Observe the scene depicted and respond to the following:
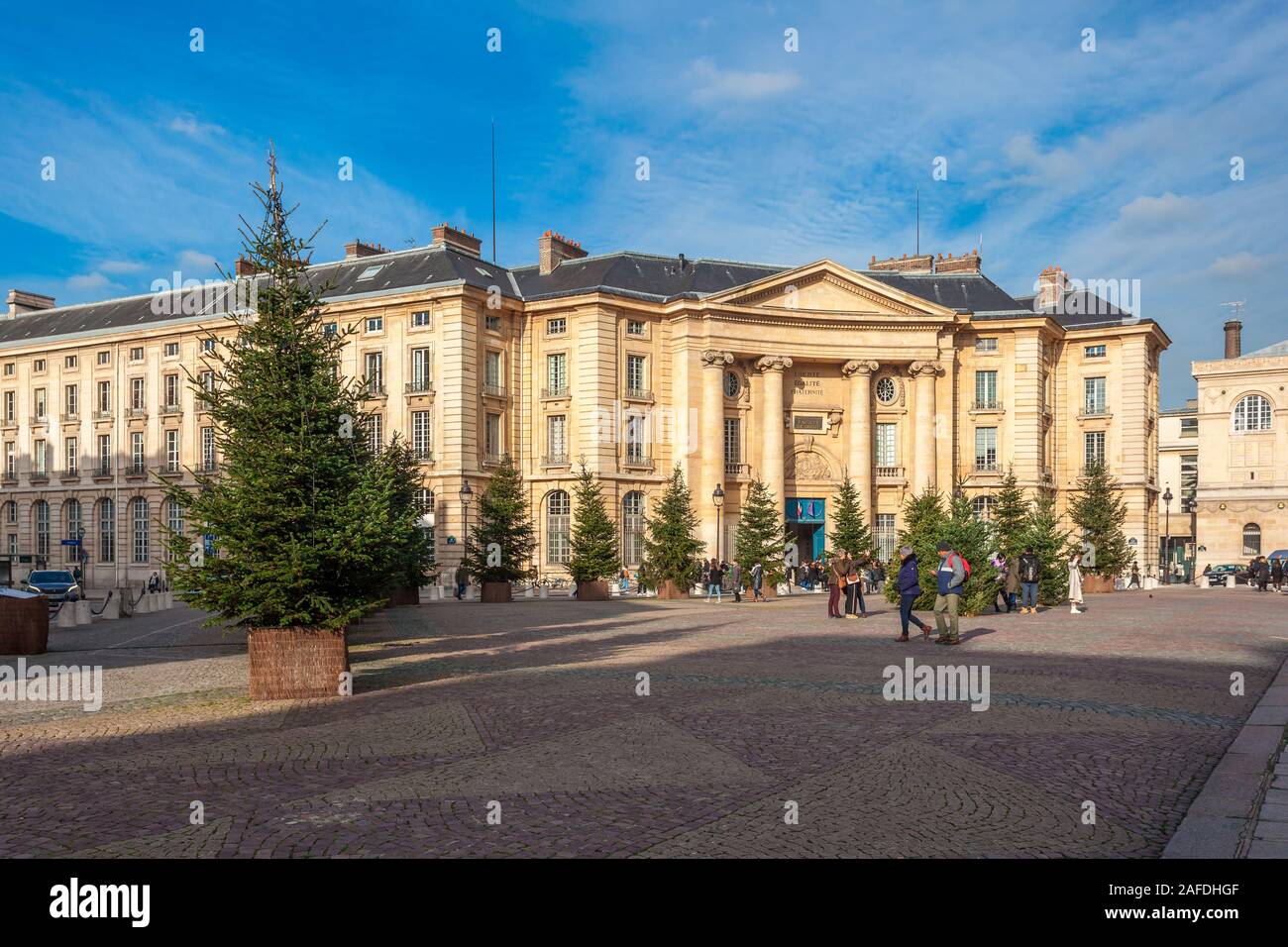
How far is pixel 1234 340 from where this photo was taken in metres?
81.3

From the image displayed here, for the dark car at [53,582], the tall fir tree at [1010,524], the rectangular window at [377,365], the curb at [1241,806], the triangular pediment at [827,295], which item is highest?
the triangular pediment at [827,295]

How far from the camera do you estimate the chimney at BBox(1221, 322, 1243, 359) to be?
3194 inches

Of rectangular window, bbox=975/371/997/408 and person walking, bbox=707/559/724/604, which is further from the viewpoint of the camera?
rectangular window, bbox=975/371/997/408

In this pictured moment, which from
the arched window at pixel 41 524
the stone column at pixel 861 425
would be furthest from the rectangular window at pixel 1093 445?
the arched window at pixel 41 524

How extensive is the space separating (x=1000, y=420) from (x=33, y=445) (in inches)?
2360

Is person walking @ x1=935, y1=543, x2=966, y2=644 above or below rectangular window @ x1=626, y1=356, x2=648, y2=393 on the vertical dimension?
below

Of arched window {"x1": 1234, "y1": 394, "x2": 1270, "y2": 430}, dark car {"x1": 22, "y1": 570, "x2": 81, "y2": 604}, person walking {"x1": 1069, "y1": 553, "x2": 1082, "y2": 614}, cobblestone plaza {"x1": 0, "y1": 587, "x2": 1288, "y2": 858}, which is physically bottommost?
dark car {"x1": 22, "y1": 570, "x2": 81, "y2": 604}

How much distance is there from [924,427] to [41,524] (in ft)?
179

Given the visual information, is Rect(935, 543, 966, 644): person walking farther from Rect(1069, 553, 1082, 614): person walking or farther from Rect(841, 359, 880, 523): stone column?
Rect(841, 359, 880, 523): stone column

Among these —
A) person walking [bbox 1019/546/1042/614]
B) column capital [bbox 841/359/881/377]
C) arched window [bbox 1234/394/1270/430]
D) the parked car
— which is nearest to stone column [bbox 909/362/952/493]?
column capital [bbox 841/359/881/377]

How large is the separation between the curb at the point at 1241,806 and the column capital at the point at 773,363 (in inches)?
1795

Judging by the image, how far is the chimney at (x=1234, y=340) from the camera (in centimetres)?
8112

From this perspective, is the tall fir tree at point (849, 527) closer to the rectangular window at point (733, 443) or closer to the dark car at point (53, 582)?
the rectangular window at point (733, 443)

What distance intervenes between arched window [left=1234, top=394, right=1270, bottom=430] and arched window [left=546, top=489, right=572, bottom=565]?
188 feet
